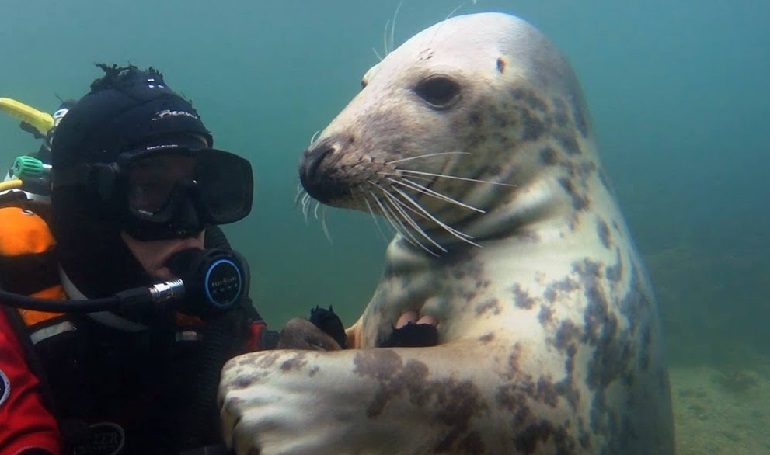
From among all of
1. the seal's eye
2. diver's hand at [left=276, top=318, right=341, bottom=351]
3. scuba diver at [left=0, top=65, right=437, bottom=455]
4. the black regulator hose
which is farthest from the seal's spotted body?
the black regulator hose

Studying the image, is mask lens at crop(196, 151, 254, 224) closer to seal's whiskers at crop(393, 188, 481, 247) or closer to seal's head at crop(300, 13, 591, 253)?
seal's head at crop(300, 13, 591, 253)

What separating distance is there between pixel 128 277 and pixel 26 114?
288cm

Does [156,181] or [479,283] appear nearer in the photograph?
[479,283]

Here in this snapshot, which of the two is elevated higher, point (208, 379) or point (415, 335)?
point (415, 335)

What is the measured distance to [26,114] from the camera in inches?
187

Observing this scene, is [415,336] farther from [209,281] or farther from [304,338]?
[209,281]

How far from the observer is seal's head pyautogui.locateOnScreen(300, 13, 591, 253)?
81.0 inches

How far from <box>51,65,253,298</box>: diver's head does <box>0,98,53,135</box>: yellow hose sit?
212cm

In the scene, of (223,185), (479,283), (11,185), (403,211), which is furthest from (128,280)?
(479,283)

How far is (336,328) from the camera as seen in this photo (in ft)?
7.45

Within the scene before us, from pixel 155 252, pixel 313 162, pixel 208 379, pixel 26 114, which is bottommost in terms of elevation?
pixel 208 379

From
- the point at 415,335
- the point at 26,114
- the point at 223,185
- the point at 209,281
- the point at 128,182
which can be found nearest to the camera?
the point at 415,335

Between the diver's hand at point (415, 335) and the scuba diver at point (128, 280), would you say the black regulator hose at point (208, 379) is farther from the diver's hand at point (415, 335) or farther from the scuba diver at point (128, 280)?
the diver's hand at point (415, 335)

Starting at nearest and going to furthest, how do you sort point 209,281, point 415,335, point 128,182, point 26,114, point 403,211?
point 415,335 → point 403,211 → point 209,281 → point 128,182 → point 26,114
